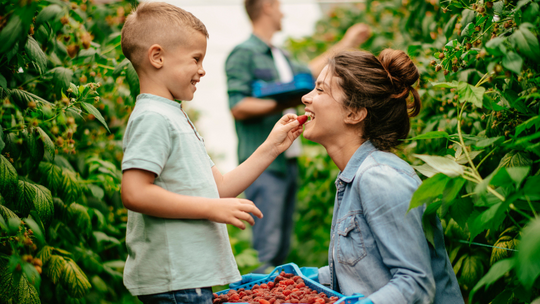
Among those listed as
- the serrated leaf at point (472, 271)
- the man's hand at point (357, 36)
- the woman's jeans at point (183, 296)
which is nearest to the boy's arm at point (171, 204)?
the woman's jeans at point (183, 296)

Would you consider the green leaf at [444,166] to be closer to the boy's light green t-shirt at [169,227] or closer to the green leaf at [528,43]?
the green leaf at [528,43]

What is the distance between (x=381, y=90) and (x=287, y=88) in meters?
1.03

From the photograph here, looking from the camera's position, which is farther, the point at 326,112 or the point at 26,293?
the point at 326,112

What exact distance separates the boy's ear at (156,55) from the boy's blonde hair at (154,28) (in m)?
0.02

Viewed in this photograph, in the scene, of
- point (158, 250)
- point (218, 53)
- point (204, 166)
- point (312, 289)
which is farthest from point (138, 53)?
point (218, 53)

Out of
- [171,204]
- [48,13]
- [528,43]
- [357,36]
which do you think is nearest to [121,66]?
[48,13]

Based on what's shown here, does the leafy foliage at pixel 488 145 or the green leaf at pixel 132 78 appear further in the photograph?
the green leaf at pixel 132 78

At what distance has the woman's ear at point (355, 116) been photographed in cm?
154

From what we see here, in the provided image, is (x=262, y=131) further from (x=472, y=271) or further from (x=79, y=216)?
(x=472, y=271)

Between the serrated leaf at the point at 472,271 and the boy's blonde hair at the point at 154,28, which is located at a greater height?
the boy's blonde hair at the point at 154,28

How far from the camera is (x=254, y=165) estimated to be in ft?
5.01

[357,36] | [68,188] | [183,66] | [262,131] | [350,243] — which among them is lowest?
[262,131]

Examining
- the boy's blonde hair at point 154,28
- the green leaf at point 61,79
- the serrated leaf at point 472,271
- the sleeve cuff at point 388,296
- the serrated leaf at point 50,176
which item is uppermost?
the boy's blonde hair at point 154,28

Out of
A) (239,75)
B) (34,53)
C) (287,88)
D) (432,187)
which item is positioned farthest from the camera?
(239,75)
